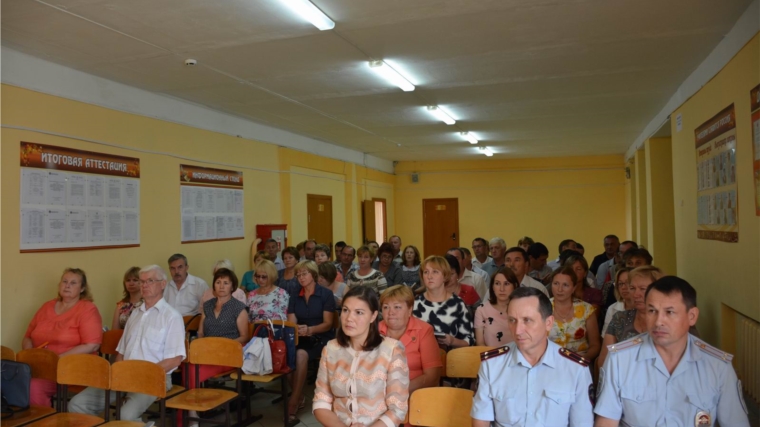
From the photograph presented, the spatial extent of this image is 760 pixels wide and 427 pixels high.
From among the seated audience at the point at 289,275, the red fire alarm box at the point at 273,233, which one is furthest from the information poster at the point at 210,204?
the seated audience at the point at 289,275

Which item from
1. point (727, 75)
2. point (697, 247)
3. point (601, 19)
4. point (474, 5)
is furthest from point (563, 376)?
point (697, 247)

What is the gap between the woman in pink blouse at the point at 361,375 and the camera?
273 centimetres

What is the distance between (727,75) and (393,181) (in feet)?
34.3

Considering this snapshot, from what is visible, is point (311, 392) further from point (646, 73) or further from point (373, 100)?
point (646, 73)

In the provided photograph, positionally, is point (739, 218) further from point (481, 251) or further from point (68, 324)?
point (68, 324)

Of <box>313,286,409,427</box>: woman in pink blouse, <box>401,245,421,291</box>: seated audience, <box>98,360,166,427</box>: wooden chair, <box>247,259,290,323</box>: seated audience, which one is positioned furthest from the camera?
<box>401,245,421,291</box>: seated audience

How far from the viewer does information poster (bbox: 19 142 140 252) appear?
186 inches

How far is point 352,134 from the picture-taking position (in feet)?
31.1

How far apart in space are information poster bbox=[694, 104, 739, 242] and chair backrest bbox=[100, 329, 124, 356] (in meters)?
4.85

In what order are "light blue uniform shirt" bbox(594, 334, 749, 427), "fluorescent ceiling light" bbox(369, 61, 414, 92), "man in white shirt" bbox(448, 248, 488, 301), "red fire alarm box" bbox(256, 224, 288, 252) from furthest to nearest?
"red fire alarm box" bbox(256, 224, 288, 252) < "man in white shirt" bbox(448, 248, 488, 301) < "fluorescent ceiling light" bbox(369, 61, 414, 92) < "light blue uniform shirt" bbox(594, 334, 749, 427)

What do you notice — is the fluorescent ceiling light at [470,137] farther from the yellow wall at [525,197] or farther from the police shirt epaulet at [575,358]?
the police shirt epaulet at [575,358]

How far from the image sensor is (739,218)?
154 inches

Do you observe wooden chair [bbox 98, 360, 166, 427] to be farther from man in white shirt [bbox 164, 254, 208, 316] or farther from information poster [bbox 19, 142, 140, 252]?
man in white shirt [bbox 164, 254, 208, 316]

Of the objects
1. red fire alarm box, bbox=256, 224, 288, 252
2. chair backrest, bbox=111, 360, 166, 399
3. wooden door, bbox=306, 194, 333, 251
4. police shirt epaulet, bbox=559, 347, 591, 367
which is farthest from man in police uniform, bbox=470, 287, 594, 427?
wooden door, bbox=306, 194, 333, 251
